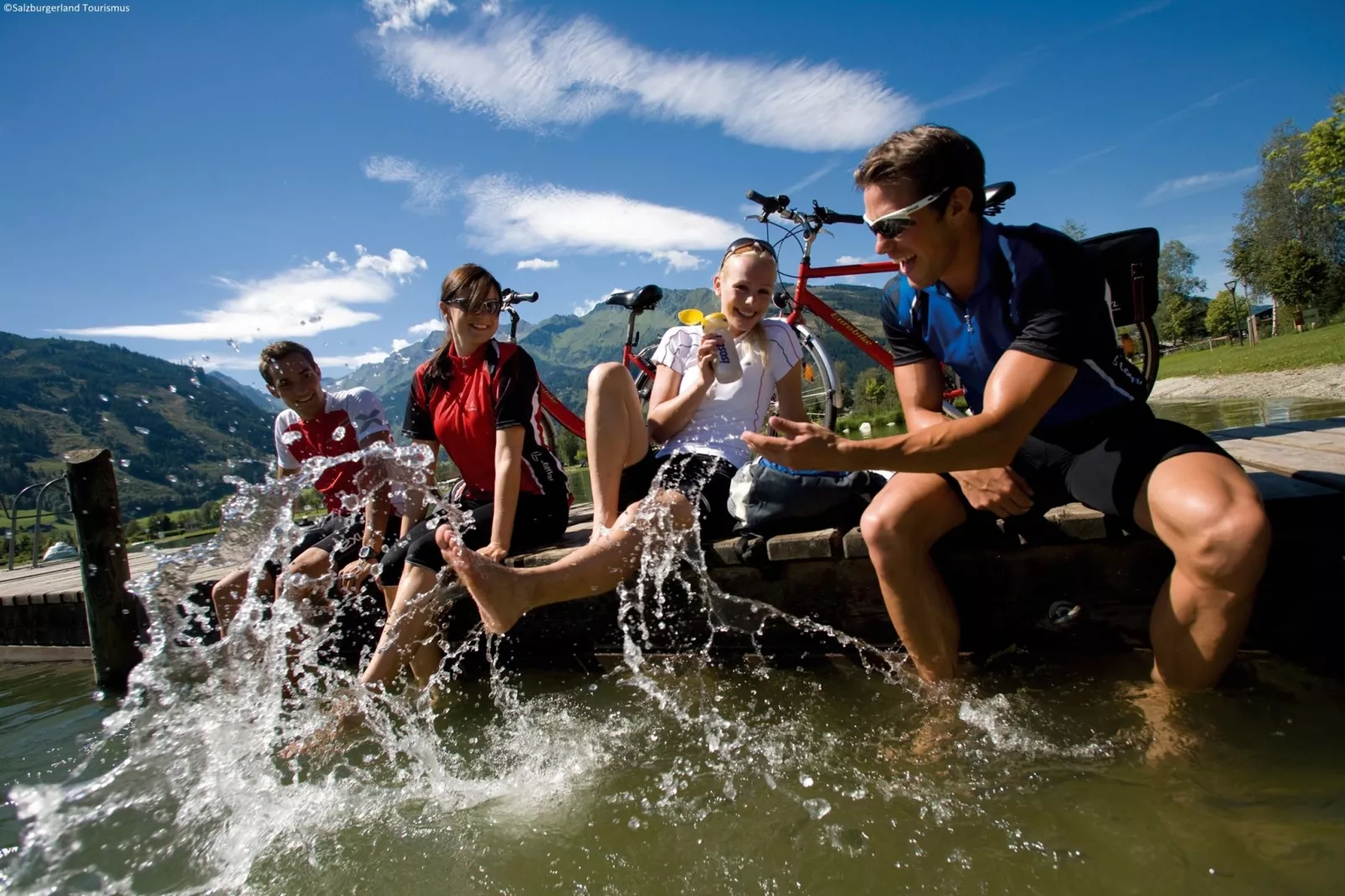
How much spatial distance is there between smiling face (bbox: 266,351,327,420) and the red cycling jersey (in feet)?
2.78

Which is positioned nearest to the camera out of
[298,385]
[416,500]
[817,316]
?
[416,500]

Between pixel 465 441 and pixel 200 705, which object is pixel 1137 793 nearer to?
pixel 465 441

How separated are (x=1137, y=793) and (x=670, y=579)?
6.65 ft

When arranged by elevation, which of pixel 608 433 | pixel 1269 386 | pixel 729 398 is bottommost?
pixel 1269 386

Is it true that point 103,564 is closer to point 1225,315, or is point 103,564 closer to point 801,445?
point 801,445

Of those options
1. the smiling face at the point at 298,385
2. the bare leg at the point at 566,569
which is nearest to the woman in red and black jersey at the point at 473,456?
the bare leg at the point at 566,569

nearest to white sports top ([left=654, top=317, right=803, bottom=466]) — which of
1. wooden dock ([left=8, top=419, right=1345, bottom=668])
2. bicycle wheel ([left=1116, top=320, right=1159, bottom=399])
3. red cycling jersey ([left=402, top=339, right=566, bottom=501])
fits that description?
wooden dock ([left=8, top=419, right=1345, bottom=668])

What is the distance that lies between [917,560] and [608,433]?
1418 millimetres

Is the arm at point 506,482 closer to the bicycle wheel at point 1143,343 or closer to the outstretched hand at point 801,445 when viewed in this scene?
the outstretched hand at point 801,445

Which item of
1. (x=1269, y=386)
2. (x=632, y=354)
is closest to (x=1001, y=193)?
(x=632, y=354)

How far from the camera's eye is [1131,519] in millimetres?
2355

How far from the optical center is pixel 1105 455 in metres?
2.33

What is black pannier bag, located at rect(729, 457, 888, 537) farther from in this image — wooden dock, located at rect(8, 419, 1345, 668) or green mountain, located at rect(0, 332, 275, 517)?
green mountain, located at rect(0, 332, 275, 517)

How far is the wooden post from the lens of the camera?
5.05 metres
